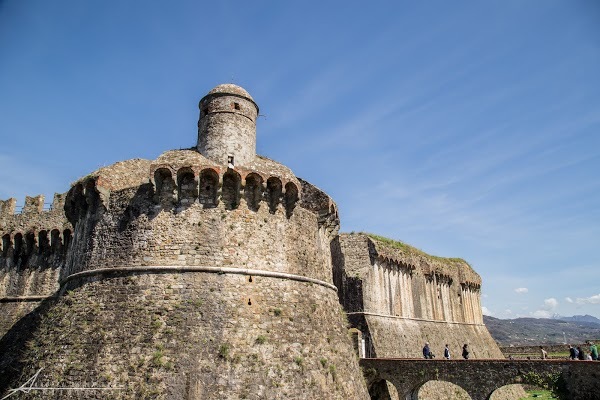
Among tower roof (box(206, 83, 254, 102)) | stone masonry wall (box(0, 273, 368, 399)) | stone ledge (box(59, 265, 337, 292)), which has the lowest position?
stone masonry wall (box(0, 273, 368, 399))

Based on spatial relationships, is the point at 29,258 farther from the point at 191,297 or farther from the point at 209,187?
the point at 191,297

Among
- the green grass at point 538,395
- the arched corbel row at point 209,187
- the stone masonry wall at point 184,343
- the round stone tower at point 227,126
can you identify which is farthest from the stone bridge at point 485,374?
the green grass at point 538,395

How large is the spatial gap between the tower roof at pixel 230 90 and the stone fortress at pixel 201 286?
68 millimetres

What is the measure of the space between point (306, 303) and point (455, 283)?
1169 inches

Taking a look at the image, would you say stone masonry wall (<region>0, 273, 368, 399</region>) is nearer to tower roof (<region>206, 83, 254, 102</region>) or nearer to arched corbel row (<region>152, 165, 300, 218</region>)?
arched corbel row (<region>152, 165, 300, 218</region>)

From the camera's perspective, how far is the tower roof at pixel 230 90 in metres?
18.8

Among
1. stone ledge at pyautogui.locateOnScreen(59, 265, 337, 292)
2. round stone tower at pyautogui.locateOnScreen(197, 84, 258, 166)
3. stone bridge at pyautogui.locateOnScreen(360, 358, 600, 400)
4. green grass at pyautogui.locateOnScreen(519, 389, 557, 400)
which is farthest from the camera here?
green grass at pyautogui.locateOnScreen(519, 389, 557, 400)

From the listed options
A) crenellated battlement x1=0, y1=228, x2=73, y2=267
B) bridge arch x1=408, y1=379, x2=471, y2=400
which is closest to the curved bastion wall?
bridge arch x1=408, y1=379, x2=471, y2=400

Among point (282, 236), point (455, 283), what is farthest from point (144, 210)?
point (455, 283)

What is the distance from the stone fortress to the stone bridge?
443cm

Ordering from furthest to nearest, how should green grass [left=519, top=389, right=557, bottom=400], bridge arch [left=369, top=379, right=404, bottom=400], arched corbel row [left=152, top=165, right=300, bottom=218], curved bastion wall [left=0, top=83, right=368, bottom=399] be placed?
1. green grass [left=519, top=389, right=557, bottom=400]
2. bridge arch [left=369, top=379, right=404, bottom=400]
3. arched corbel row [left=152, top=165, right=300, bottom=218]
4. curved bastion wall [left=0, top=83, right=368, bottom=399]

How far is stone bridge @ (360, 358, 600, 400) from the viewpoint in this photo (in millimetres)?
17422

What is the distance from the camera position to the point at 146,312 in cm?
1428

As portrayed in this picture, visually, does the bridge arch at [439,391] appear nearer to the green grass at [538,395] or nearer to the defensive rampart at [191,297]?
the defensive rampart at [191,297]
